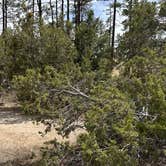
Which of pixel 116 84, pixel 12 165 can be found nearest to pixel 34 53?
pixel 12 165

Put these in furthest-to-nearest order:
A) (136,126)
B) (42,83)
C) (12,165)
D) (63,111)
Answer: (12,165) < (42,83) < (63,111) < (136,126)

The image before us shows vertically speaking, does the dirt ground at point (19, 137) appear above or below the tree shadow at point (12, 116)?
above

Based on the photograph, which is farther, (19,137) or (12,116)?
(12,116)

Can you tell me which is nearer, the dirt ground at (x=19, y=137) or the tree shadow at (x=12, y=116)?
the dirt ground at (x=19, y=137)

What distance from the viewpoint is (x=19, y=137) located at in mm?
18453

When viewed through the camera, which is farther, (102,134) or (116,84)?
(116,84)

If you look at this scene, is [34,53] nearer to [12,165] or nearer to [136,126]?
[12,165]

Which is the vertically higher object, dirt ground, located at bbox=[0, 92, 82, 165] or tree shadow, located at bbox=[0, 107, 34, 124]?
dirt ground, located at bbox=[0, 92, 82, 165]

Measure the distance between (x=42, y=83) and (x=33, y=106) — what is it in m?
0.78

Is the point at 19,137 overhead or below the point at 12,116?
overhead

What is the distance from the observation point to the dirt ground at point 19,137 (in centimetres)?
1650

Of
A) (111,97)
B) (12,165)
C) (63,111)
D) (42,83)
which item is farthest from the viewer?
(12,165)

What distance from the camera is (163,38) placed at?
73.3 ft

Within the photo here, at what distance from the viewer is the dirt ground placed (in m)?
16.5
